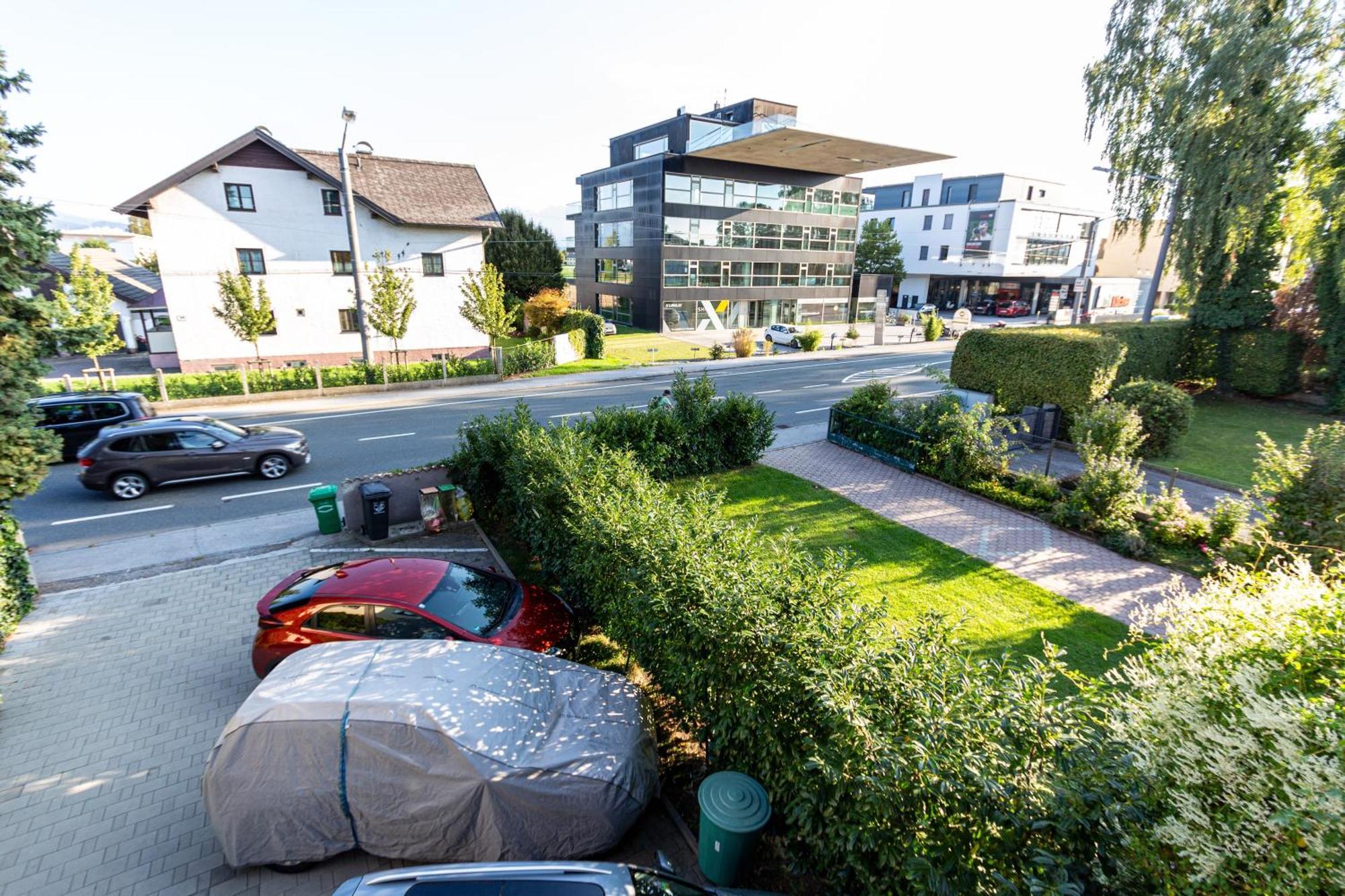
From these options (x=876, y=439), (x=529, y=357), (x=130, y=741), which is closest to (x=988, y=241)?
(x=529, y=357)

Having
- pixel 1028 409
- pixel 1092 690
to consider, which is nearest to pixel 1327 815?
pixel 1092 690

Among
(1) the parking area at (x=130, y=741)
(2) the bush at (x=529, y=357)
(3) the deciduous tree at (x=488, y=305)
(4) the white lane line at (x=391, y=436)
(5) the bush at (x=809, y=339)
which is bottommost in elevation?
(1) the parking area at (x=130, y=741)

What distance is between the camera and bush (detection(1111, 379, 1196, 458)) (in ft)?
52.2

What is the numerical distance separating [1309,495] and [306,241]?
3302 centimetres

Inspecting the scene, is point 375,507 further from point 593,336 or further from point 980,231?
point 980,231

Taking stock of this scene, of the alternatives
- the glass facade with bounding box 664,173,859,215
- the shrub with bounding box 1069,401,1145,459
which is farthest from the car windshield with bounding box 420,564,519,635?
the glass facade with bounding box 664,173,859,215

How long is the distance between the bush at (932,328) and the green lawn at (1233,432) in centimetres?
2013

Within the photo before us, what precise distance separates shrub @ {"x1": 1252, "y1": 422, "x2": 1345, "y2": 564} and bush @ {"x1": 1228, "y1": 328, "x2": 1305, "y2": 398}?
51.2ft

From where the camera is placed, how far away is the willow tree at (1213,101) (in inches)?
734

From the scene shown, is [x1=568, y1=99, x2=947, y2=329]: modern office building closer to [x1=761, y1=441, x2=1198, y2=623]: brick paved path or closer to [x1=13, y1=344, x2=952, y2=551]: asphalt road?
[x1=13, y1=344, x2=952, y2=551]: asphalt road

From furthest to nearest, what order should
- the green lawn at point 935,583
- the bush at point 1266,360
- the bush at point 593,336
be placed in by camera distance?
1. the bush at point 593,336
2. the bush at point 1266,360
3. the green lawn at point 935,583

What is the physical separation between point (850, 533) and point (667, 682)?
6966mm

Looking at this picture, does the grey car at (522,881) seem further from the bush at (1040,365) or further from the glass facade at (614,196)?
the glass facade at (614,196)

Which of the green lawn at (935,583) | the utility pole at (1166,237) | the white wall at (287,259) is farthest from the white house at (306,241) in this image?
the utility pole at (1166,237)
